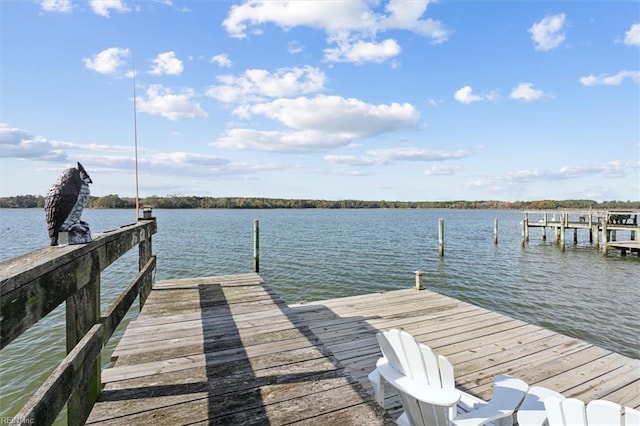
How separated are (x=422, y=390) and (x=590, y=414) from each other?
109 centimetres

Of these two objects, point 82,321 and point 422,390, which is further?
point 422,390

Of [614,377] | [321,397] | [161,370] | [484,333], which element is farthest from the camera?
[484,333]

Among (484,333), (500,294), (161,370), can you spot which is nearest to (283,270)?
(500,294)

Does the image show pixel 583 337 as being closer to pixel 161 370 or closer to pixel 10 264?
pixel 161 370

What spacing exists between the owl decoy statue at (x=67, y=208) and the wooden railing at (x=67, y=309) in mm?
104

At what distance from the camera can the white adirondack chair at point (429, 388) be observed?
2596 millimetres

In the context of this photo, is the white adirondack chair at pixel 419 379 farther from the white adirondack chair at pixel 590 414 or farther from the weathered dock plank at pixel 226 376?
the white adirondack chair at pixel 590 414

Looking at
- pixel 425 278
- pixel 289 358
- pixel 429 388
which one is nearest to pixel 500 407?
pixel 429 388

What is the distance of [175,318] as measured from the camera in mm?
3961

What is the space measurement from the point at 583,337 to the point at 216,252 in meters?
18.4

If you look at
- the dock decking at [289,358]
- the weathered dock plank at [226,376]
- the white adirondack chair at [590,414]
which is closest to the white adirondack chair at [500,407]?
the white adirondack chair at [590,414]

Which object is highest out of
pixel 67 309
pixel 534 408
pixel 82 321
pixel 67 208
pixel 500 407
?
pixel 67 208

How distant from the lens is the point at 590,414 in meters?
2.24

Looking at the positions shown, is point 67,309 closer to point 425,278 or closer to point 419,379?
point 419,379
